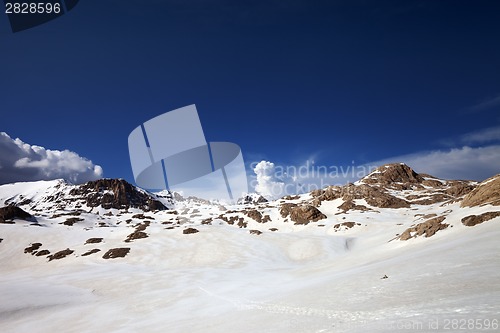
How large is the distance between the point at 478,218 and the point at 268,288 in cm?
2104

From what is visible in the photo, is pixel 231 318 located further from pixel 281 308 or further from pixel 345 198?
pixel 345 198

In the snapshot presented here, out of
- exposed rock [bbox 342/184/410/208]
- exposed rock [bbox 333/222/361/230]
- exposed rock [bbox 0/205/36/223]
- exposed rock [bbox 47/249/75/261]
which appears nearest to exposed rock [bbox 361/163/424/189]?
exposed rock [bbox 342/184/410/208]

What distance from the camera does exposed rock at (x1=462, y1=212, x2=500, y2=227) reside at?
2377cm

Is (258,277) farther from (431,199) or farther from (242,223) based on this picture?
(431,199)

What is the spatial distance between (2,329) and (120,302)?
7.60m

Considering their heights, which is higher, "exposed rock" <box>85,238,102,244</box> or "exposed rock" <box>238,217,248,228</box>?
"exposed rock" <box>238,217,248,228</box>

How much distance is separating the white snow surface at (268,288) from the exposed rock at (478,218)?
0.76m

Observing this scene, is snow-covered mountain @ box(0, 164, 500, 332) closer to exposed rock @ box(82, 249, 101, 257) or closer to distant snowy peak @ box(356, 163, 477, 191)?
Answer: exposed rock @ box(82, 249, 101, 257)

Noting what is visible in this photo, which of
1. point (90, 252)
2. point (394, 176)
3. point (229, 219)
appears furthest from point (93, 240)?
point (394, 176)

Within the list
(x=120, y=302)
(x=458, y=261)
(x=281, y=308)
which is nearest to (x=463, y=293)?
(x=458, y=261)

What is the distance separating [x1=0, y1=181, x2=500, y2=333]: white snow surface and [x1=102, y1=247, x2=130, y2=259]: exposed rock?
1033 mm

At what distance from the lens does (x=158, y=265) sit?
4416cm

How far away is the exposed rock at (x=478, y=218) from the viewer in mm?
23766

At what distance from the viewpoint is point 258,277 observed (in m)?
29.1
